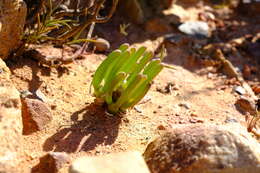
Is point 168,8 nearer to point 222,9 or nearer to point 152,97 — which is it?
point 222,9

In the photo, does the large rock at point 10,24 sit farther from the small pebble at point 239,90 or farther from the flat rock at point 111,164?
the small pebble at point 239,90

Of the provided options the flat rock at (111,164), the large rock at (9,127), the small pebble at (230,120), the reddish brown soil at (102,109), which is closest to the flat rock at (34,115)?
the reddish brown soil at (102,109)

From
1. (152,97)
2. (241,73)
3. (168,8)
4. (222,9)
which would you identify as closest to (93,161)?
(152,97)

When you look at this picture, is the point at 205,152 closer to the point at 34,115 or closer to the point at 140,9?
the point at 34,115

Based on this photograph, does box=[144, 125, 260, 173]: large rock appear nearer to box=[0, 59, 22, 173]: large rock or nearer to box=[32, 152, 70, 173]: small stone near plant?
box=[32, 152, 70, 173]: small stone near plant

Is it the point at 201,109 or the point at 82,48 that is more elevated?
the point at 82,48

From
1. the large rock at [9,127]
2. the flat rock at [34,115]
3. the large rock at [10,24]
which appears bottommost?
the flat rock at [34,115]
